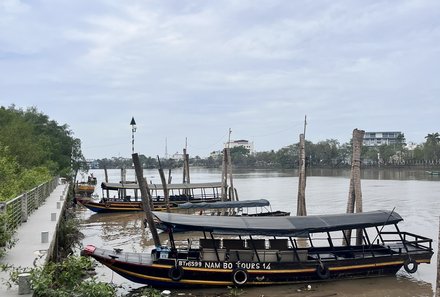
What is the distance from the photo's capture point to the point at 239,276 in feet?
44.2

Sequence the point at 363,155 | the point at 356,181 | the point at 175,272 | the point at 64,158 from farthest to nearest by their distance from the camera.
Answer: the point at 363,155, the point at 64,158, the point at 356,181, the point at 175,272

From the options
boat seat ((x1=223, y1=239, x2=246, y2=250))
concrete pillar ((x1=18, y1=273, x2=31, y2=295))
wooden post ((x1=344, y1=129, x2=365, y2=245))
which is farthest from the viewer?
wooden post ((x1=344, y1=129, x2=365, y2=245))

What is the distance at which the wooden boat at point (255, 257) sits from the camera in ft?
43.7

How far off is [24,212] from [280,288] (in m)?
10.2

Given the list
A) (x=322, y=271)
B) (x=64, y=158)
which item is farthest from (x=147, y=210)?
(x=64, y=158)

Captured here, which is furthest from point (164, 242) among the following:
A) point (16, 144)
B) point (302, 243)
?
point (16, 144)

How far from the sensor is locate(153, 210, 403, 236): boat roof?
534 inches

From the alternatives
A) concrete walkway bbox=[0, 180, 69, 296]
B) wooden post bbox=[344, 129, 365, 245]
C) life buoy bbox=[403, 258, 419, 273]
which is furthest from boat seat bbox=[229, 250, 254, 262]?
concrete walkway bbox=[0, 180, 69, 296]

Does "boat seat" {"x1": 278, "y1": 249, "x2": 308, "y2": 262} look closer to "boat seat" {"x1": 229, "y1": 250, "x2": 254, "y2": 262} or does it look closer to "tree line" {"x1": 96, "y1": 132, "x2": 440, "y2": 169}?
"boat seat" {"x1": 229, "y1": 250, "x2": 254, "y2": 262}

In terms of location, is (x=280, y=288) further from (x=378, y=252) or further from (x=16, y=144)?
(x=16, y=144)

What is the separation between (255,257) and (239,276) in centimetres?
95

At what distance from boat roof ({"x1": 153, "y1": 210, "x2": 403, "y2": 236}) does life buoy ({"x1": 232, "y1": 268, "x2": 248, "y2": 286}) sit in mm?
1115

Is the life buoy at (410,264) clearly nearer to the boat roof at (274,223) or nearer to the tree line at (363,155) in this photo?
the boat roof at (274,223)

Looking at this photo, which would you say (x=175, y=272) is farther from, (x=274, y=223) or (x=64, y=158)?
(x=64, y=158)
